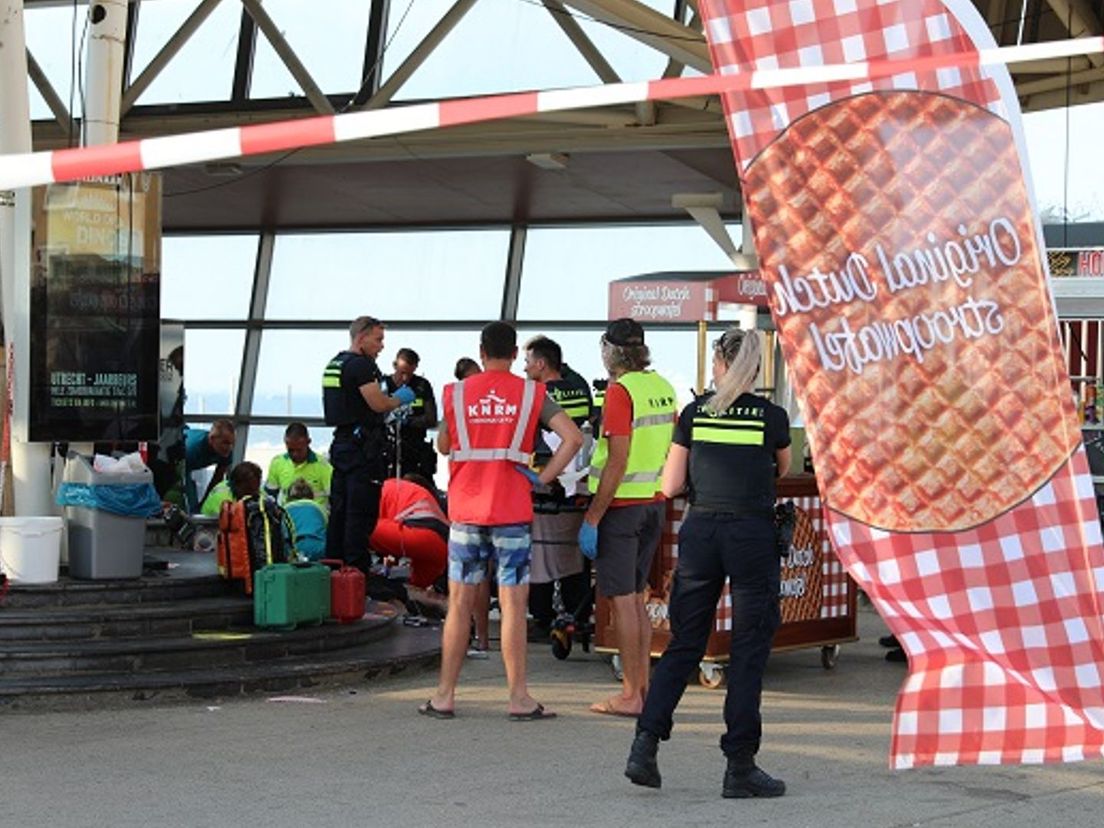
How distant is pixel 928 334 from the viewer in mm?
4141

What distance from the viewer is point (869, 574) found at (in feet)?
14.0

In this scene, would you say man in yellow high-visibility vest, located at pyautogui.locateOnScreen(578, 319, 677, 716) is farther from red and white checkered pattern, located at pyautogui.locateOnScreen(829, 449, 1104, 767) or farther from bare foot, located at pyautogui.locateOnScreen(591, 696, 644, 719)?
red and white checkered pattern, located at pyautogui.locateOnScreen(829, 449, 1104, 767)

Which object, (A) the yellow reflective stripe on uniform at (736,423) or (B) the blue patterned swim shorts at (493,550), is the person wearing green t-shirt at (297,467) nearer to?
(B) the blue patterned swim shorts at (493,550)

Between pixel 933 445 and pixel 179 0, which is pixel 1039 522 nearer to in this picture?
pixel 933 445

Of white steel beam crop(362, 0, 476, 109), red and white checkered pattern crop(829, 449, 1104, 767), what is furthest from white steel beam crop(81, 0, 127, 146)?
white steel beam crop(362, 0, 476, 109)

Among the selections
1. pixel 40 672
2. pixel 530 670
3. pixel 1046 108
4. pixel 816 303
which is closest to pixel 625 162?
pixel 1046 108

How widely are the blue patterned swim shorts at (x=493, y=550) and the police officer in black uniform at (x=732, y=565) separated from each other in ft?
4.35

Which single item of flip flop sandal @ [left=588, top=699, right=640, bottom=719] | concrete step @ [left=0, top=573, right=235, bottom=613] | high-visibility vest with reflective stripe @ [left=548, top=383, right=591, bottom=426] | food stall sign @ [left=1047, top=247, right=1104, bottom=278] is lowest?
flip flop sandal @ [left=588, top=699, right=640, bottom=719]

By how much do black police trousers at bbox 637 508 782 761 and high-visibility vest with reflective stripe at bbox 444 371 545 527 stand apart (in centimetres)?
141

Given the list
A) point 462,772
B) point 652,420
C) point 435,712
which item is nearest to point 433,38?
point 652,420

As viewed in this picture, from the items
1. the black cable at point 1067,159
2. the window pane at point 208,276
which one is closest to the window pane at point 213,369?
the window pane at point 208,276

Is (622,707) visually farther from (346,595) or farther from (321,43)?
(321,43)

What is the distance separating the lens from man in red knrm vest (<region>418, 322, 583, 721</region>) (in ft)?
24.9

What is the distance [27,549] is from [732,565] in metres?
3.95
